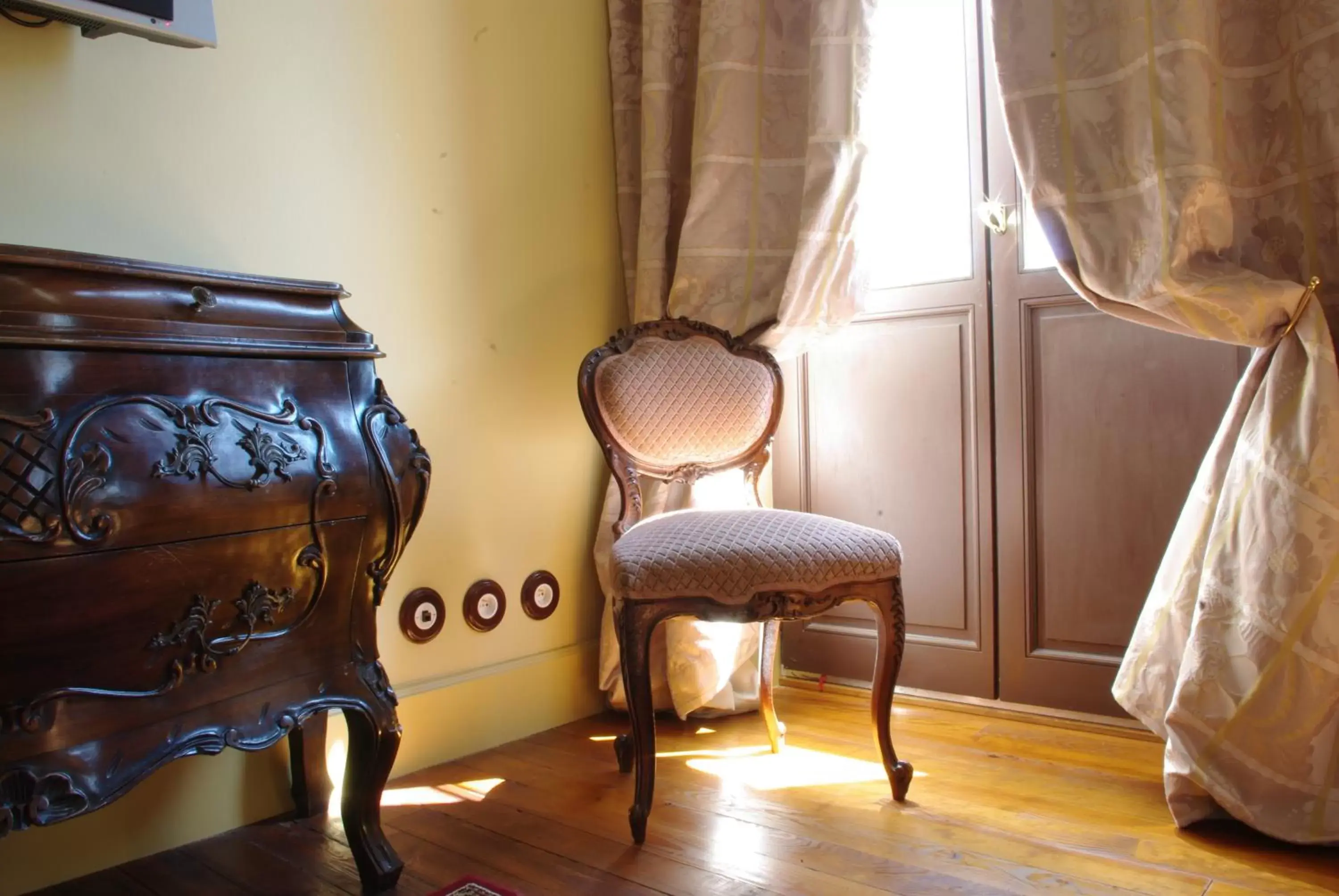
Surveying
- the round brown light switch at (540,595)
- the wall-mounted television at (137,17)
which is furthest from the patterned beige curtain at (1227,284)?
the wall-mounted television at (137,17)

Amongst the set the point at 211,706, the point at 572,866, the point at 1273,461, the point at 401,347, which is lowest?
the point at 572,866

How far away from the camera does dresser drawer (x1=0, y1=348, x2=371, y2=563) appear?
108 cm

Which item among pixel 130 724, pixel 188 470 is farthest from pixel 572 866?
pixel 188 470

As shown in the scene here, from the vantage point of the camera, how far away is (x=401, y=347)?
6.44 feet

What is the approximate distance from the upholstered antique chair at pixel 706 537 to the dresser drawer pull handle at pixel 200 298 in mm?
752

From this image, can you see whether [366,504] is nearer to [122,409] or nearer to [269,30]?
[122,409]

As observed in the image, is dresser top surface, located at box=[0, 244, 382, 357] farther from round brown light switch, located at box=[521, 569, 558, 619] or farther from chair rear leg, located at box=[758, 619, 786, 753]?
chair rear leg, located at box=[758, 619, 786, 753]

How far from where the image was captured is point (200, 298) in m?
1.31

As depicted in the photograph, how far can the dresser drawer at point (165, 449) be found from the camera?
42.7 inches

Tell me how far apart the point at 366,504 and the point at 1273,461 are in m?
1.52

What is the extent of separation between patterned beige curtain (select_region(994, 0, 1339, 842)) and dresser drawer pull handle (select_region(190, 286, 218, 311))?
4.98 feet

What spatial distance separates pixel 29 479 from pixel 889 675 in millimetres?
1379

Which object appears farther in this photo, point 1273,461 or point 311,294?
point 1273,461

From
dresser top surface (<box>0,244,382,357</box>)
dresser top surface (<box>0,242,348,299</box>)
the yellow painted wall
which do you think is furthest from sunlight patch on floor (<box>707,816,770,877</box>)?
dresser top surface (<box>0,242,348,299</box>)
